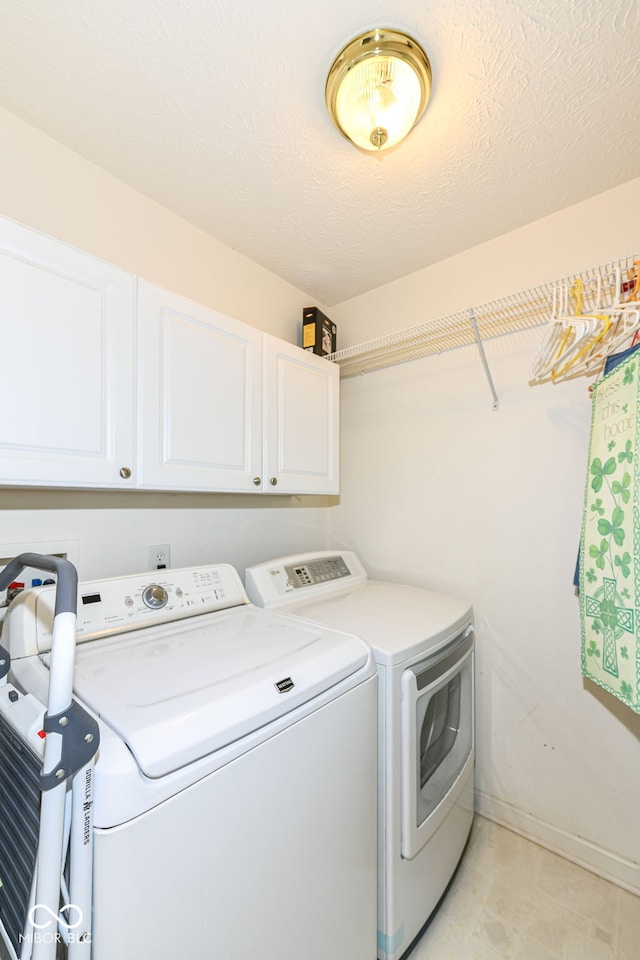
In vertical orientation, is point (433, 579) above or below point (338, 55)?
below

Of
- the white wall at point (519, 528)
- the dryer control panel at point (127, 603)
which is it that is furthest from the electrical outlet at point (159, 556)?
the white wall at point (519, 528)

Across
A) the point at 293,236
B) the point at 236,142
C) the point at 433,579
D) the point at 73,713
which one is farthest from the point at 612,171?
the point at 73,713

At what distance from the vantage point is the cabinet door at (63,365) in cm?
96

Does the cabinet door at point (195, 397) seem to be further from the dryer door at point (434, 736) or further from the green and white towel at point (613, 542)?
the green and white towel at point (613, 542)

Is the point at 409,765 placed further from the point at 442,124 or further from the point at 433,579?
the point at 442,124

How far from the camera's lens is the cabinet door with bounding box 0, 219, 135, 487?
959 millimetres

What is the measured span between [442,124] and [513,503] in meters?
1.40

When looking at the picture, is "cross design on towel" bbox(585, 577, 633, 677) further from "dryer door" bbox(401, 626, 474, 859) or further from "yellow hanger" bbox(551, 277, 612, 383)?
"yellow hanger" bbox(551, 277, 612, 383)

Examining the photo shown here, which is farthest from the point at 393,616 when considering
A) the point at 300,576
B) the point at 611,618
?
the point at 611,618

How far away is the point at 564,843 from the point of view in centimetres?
155

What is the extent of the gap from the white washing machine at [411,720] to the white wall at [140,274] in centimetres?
30

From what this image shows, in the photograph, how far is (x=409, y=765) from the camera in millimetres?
1173

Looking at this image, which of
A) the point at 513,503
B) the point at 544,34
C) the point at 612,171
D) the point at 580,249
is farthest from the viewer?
the point at 513,503

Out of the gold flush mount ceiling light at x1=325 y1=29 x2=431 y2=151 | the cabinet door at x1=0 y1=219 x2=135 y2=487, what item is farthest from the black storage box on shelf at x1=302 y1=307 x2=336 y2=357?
the cabinet door at x1=0 y1=219 x2=135 y2=487
